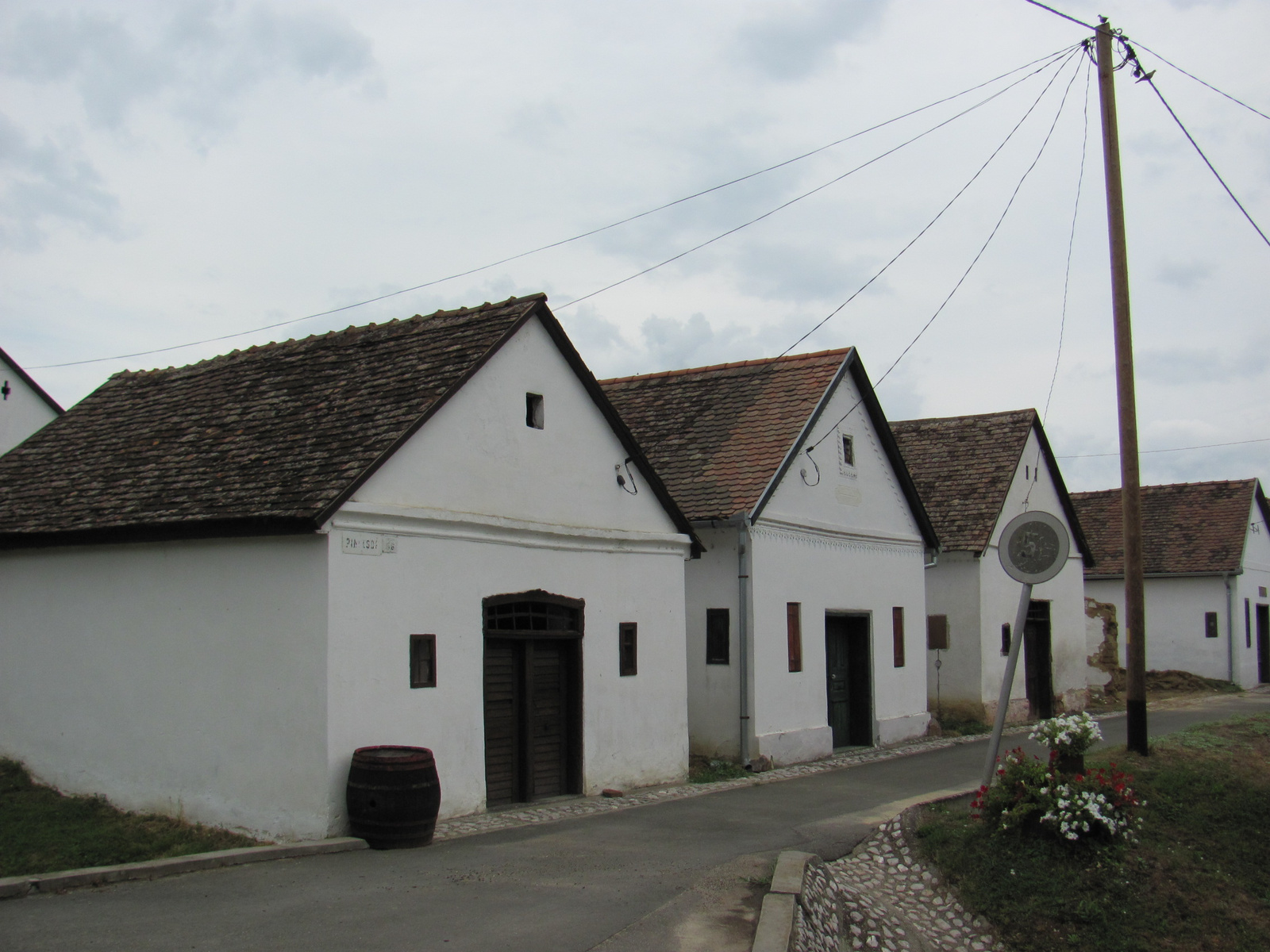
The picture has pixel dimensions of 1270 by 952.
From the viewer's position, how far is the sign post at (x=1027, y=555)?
10422mm

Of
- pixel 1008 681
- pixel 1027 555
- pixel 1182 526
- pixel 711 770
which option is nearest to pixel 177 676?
pixel 711 770

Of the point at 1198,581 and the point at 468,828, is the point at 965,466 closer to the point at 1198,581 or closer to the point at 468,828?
the point at 1198,581

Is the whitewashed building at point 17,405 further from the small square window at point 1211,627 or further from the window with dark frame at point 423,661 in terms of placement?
the small square window at point 1211,627

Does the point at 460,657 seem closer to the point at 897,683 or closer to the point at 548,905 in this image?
the point at 548,905

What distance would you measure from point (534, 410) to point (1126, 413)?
691cm

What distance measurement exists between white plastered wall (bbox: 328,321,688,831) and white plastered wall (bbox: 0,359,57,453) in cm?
1343

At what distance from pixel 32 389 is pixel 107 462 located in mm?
11063

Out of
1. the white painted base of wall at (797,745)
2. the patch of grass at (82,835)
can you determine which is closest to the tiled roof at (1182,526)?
the white painted base of wall at (797,745)

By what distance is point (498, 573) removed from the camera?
1294 centimetres

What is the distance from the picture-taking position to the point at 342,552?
1109 cm

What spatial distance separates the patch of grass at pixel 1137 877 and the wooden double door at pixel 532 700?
4.36m

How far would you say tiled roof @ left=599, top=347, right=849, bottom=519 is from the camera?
58.0 ft

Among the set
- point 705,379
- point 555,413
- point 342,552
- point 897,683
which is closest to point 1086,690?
point 897,683

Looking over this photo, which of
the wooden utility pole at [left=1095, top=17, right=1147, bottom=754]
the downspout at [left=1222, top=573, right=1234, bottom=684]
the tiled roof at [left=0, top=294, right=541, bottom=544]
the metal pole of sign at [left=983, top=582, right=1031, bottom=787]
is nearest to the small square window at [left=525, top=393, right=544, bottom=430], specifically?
the tiled roof at [left=0, top=294, right=541, bottom=544]
